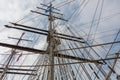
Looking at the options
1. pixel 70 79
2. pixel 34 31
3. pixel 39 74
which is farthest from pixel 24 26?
pixel 70 79

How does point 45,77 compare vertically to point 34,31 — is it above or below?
below

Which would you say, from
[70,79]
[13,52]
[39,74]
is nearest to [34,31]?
[39,74]

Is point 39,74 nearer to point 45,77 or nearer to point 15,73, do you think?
point 45,77

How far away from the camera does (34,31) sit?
46.4 ft

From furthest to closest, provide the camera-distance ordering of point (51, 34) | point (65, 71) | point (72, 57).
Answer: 1. point (51, 34)
2. point (72, 57)
3. point (65, 71)

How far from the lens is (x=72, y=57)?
11258 millimetres

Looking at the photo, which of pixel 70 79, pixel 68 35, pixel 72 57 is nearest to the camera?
pixel 70 79

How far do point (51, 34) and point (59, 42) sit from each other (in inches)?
50.5

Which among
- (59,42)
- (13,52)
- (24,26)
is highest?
(13,52)

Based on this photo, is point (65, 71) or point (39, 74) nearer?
point (65, 71)

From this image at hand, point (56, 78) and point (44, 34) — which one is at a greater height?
point (44, 34)

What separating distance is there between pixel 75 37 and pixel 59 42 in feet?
6.48

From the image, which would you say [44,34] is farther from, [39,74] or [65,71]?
[65,71]

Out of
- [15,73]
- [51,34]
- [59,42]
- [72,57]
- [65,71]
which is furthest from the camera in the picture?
[15,73]
